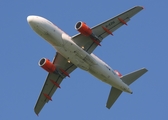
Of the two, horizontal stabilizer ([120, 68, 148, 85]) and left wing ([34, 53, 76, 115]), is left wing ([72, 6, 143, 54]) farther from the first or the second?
horizontal stabilizer ([120, 68, 148, 85])

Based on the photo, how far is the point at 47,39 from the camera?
6131 cm

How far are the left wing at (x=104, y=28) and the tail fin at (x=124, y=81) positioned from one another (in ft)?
26.2

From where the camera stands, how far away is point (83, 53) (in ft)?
Answer: 205

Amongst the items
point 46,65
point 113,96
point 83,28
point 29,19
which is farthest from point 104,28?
point 113,96

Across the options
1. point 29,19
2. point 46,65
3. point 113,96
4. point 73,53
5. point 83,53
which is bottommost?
point 113,96

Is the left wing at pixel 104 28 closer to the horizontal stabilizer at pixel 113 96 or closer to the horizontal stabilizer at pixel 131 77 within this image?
the horizontal stabilizer at pixel 131 77

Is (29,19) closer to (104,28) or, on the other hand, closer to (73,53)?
(73,53)

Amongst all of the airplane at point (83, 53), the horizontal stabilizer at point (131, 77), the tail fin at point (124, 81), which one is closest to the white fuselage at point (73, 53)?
the airplane at point (83, 53)

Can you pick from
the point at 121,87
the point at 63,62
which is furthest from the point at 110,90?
the point at 63,62

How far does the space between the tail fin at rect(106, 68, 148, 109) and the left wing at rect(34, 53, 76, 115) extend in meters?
7.47

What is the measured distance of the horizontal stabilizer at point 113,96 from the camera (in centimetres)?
6888

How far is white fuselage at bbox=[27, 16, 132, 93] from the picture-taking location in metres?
60.3

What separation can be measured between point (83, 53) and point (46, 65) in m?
6.53

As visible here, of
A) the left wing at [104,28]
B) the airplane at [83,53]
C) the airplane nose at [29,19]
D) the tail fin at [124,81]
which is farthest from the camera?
the tail fin at [124,81]
